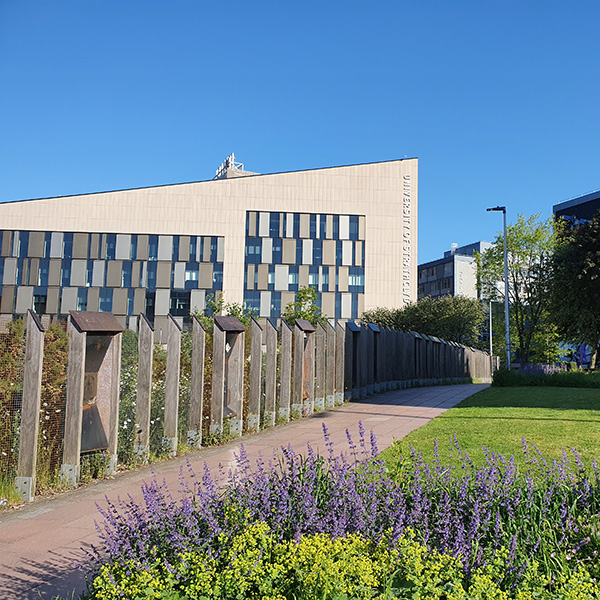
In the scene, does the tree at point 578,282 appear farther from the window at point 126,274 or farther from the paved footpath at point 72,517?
the window at point 126,274

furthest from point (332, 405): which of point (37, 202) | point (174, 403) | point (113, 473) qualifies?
point (37, 202)

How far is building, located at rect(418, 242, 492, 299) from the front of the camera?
94.5 metres

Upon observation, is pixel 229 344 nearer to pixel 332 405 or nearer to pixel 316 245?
pixel 332 405

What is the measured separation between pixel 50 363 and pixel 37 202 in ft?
183

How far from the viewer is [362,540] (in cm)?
354

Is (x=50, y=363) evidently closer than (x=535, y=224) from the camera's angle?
Yes

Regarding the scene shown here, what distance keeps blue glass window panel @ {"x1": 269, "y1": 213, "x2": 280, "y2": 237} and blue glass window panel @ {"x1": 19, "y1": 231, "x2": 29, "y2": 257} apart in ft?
74.0

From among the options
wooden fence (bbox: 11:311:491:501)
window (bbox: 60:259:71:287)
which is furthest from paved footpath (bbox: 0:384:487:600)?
window (bbox: 60:259:71:287)

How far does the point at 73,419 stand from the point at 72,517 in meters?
1.16

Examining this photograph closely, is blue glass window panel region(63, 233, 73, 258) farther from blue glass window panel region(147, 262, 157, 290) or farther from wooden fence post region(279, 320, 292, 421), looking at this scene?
wooden fence post region(279, 320, 292, 421)

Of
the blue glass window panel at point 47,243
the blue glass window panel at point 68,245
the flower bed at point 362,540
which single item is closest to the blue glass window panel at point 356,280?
the blue glass window panel at point 68,245

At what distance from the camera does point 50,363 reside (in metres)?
6.91

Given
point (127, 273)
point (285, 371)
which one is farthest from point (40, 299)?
point (285, 371)

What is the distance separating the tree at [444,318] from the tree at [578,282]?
664 inches
